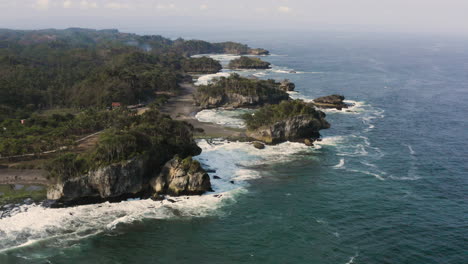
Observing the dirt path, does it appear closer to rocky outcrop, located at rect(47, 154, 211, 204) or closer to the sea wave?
the sea wave

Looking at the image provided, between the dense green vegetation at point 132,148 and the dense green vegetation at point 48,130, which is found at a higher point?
the dense green vegetation at point 132,148

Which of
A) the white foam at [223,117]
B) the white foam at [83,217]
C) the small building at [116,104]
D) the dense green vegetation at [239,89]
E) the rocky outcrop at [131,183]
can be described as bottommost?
the white foam at [83,217]

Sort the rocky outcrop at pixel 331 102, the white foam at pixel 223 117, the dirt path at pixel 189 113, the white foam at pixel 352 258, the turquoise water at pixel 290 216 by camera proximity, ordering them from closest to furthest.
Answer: the white foam at pixel 352 258 < the turquoise water at pixel 290 216 < the dirt path at pixel 189 113 < the white foam at pixel 223 117 < the rocky outcrop at pixel 331 102

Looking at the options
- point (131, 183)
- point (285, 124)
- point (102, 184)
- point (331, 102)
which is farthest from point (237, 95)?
point (102, 184)

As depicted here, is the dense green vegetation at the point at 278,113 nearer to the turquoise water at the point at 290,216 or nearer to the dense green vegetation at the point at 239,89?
the turquoise water at the point at 290,216

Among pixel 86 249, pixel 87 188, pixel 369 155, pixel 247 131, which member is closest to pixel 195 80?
pixel 247 131

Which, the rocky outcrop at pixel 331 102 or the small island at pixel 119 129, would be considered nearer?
the small island at pixel 119 129

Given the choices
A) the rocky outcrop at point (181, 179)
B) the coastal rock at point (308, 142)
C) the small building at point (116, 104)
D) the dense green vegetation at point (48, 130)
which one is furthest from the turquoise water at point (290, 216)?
the small building at point (116, 104)


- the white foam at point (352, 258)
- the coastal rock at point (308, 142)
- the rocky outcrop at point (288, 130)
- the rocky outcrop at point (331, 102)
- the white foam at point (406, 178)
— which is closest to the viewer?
the white foam at point (352, 258)
